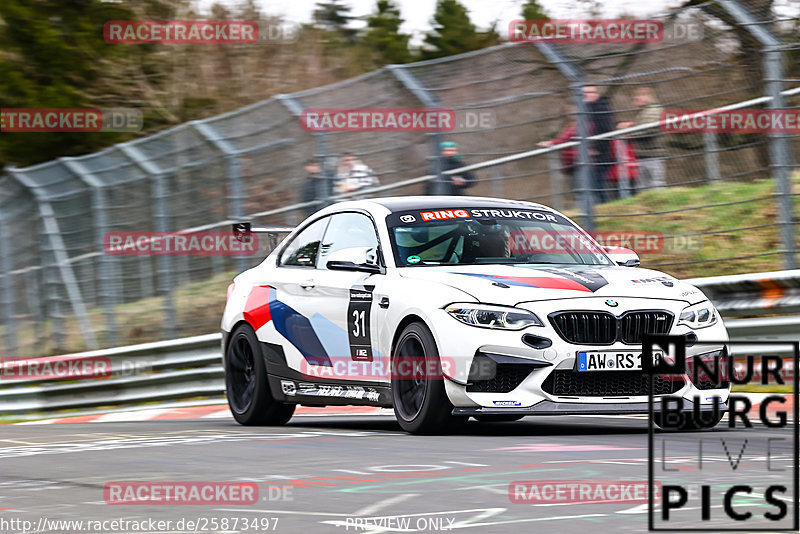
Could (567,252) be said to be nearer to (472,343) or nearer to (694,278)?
(472,343)

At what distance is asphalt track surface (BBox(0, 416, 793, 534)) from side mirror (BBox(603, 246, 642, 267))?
3.46 feet

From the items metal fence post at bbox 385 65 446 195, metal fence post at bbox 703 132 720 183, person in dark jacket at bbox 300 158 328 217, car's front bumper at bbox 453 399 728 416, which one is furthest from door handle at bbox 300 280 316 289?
person in dark jacket at bbox 300 158 328 217

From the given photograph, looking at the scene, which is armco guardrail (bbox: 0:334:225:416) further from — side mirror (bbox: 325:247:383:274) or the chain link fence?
side mirror (bbox: 325:247:383:274)

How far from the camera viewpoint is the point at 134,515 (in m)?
5.59

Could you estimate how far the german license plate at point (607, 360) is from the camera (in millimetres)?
8203

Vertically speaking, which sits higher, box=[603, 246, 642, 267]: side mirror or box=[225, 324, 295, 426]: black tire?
box=[603, 246, 642, 267]: side mirror

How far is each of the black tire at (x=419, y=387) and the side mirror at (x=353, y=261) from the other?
0.66m

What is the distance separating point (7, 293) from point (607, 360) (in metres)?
12.9

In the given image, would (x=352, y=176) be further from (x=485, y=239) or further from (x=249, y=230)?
(x=485, y=239)

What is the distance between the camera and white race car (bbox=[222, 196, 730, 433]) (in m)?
8.20

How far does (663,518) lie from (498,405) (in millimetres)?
3311

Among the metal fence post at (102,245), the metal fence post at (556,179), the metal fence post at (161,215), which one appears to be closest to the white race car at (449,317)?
the metal fence post at (556,179)

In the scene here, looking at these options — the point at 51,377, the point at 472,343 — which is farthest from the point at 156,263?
the point at 472,343

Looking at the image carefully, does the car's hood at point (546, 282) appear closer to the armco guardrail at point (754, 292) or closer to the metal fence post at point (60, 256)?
the armco guardrail at point (754, 292)
